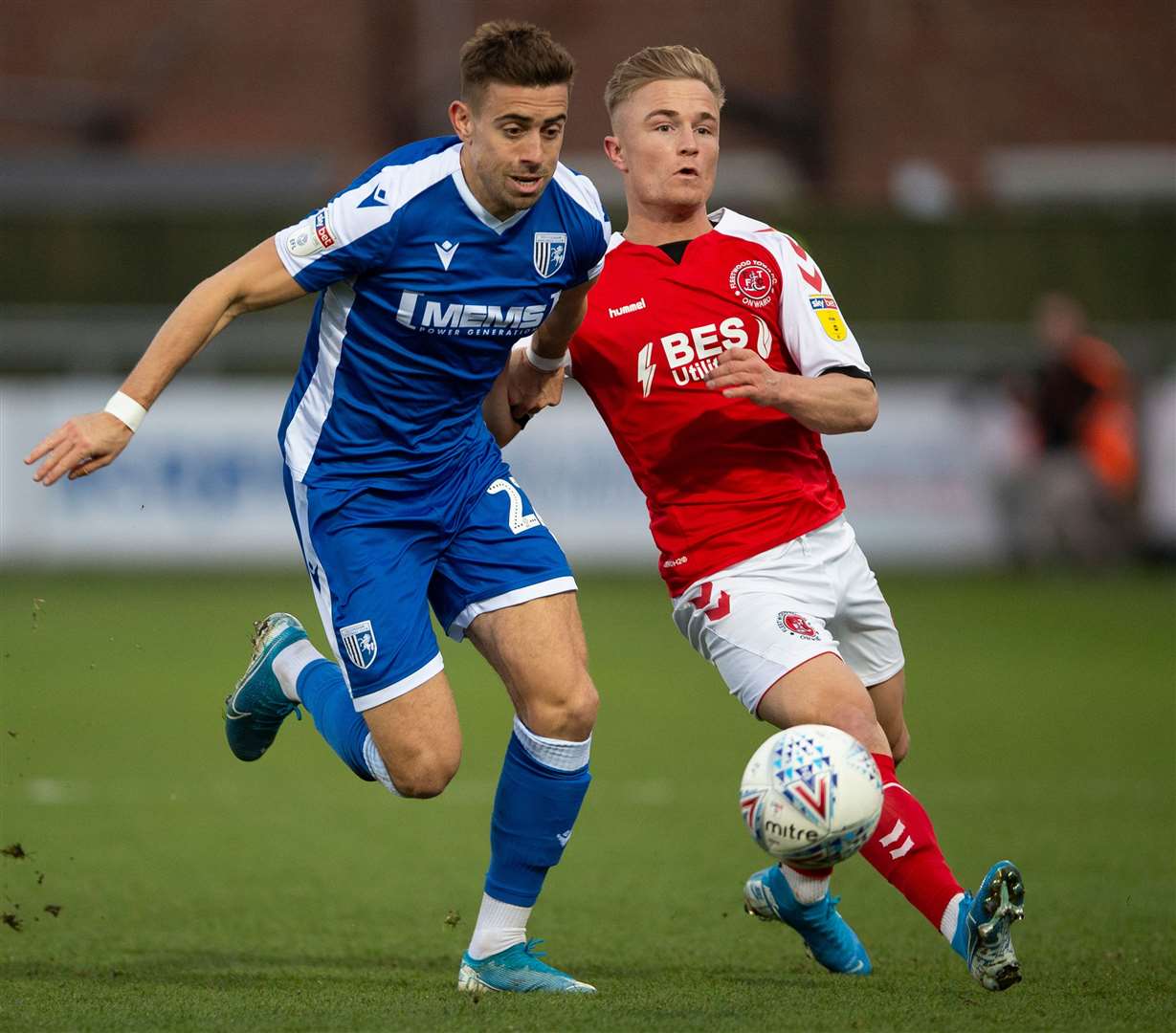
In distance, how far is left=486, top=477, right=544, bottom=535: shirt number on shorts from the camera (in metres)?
5.34

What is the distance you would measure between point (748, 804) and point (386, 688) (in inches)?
42.9

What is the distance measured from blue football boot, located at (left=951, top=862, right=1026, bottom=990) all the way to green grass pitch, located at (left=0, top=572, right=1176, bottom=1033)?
0.37ft

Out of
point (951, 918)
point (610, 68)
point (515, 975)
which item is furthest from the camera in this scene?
point (610, 68)

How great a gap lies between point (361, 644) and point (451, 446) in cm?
62

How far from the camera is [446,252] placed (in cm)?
502

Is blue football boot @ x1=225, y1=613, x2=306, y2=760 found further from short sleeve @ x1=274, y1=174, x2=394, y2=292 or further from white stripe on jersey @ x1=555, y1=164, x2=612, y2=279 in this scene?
white stripe on jersey @ x1=555, y1=164, x2=612, y2=279

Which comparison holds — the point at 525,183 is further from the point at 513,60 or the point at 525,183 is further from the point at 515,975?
the point at 515,975

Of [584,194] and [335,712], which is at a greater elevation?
[584,194]

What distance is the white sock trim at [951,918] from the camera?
15.7 ft

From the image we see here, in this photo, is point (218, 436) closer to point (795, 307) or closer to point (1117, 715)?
point (1117, 715)

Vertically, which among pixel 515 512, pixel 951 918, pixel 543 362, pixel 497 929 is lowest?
pixel 497 929

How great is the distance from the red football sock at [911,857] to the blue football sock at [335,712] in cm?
145

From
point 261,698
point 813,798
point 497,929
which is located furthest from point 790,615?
point 261,698

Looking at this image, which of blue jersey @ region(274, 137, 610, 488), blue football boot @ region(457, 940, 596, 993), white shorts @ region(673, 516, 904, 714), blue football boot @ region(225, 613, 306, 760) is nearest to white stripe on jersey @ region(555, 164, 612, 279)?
blue jersey @ region(274, 137, 610, 488)
